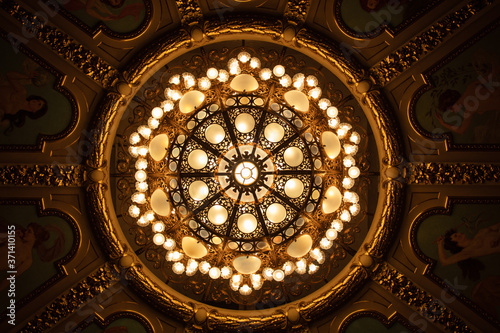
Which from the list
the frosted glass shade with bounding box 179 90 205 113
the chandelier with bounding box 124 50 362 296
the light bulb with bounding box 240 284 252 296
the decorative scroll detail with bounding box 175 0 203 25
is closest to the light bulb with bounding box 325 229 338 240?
the chandelier with bounding box 124 50 362 296

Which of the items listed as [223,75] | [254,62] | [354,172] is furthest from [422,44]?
[223,75]

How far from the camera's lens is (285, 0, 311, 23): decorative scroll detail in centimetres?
695

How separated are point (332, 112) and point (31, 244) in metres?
5.95

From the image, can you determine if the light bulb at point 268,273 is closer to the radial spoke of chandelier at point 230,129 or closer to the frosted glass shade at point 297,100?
A: the radial spoke of chandelier at point 230,129

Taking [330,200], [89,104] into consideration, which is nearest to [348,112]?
[330,200]

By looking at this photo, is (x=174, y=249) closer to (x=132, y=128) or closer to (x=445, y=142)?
(x=132, y=128)

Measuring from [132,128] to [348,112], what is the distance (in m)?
4.18

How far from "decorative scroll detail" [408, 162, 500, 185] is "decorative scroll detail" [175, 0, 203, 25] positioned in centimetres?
467

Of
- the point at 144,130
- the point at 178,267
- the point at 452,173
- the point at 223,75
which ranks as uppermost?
the point at 223,75

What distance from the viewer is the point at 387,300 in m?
7.69

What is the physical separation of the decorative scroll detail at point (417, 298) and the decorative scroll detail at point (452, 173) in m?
1.80

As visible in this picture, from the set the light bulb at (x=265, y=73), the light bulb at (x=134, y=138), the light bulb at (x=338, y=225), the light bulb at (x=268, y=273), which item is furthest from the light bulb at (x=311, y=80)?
the light bulb at (x=268, y=273)

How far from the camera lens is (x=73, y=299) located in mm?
7371

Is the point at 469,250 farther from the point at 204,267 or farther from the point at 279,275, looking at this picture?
the point at 204,267
